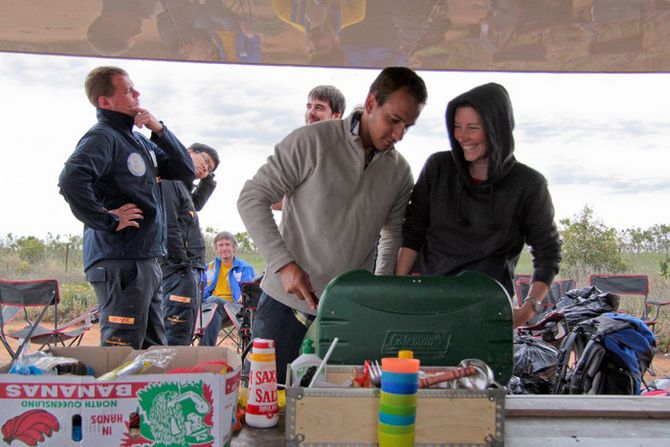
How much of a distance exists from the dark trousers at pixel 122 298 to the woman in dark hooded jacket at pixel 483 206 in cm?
142

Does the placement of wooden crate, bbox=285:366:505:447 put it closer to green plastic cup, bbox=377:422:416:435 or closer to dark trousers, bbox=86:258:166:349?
green plastic cup, bbox=377:422:416:435

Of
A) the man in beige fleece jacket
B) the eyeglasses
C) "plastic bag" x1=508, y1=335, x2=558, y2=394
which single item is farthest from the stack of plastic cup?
the eyeglasses

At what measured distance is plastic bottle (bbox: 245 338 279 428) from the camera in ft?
4.54

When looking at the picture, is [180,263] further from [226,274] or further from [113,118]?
[226,274]

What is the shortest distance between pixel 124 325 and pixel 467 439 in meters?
2.11

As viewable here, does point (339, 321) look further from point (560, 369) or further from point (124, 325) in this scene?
point (560, 369)

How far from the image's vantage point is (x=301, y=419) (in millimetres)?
1148

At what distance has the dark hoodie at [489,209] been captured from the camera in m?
1.95

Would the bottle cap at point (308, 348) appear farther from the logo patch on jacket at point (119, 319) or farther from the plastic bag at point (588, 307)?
the plastic bag at point (588, 307)

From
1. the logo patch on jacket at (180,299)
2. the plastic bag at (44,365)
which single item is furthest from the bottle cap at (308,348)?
the logo patch on jacket at (180,299)

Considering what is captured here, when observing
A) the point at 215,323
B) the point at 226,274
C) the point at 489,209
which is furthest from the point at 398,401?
the point at 226,274

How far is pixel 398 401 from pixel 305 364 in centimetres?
26

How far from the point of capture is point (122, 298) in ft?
9.46

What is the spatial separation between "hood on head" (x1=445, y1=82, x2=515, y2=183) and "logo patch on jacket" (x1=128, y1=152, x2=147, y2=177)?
1.72 meters
